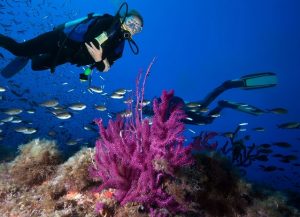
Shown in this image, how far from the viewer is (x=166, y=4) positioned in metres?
112

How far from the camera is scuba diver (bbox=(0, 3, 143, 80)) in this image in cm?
555

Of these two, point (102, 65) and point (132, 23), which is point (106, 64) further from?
point (132, 23)

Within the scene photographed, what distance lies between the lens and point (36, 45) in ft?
Answer: 22.3

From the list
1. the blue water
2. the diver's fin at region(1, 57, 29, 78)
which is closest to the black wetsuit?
the diver's fin at region(1, 57, 29, 78)

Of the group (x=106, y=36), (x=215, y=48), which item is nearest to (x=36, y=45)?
(x=106, y=36)

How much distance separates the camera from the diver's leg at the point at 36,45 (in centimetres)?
672

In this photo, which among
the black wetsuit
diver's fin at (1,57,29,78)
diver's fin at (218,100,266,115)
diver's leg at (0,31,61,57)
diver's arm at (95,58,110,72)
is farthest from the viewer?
diver's fin at (218,100,266,115)

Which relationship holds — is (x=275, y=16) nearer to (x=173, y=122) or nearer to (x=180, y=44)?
(x=180, y=44)

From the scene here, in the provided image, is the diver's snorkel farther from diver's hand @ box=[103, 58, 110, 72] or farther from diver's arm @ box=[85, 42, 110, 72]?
diver's hand @ box=[103, 58, 110, 72]

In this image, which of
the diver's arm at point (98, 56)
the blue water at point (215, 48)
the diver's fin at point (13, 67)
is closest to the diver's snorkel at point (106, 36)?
the diver's arm at point (98, 56)

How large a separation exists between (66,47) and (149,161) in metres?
4.20

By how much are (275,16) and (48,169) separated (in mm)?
105495

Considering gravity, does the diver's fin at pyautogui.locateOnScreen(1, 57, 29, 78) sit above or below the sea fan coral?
above

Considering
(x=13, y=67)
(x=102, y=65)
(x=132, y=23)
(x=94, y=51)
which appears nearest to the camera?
(x=94, y=51)
